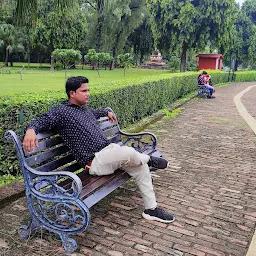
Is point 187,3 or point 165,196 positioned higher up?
point 187,3

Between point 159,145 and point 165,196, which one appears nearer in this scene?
point 165,196

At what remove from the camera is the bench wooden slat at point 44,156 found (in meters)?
3.20

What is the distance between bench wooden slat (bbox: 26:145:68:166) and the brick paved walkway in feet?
2.14

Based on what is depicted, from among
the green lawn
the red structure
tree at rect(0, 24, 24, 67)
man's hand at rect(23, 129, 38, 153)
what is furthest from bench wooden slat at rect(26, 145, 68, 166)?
tree at rect(0, 24, 24, 67)

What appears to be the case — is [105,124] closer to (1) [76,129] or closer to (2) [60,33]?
(1) [76,129]

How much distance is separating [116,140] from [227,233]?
6.56 feet

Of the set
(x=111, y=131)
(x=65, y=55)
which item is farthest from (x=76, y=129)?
(x=65, y=55)

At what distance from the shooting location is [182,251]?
3.08m

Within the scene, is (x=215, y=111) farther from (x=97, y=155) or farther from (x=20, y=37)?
(x=20, y=37)

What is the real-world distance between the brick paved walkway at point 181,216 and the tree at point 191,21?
2460 cm

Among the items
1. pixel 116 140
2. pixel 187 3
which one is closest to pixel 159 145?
pixel 116 140

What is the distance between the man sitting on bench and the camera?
11.3 feet

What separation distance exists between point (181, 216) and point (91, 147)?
1217mm

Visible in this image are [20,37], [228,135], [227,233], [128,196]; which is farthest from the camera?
[20,37]
